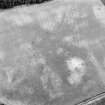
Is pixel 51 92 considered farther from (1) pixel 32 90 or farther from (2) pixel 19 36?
(2) pixel 19 36

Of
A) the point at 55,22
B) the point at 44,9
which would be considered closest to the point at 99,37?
the point at 55,22

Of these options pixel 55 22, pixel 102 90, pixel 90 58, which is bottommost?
pixel 102 90

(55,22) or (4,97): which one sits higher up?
(55,22)

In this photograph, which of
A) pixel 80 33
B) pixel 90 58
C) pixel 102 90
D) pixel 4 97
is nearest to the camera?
pixel 4 97

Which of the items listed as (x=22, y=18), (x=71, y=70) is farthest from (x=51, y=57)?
(x=22, y=18)

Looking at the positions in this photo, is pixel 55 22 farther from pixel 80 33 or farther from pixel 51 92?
pixel 51 92

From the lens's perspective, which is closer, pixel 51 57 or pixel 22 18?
pixel 51 57

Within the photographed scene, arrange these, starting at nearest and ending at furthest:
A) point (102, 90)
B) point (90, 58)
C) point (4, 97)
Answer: point (4, 97), point (102, 90), point (90, 58)
